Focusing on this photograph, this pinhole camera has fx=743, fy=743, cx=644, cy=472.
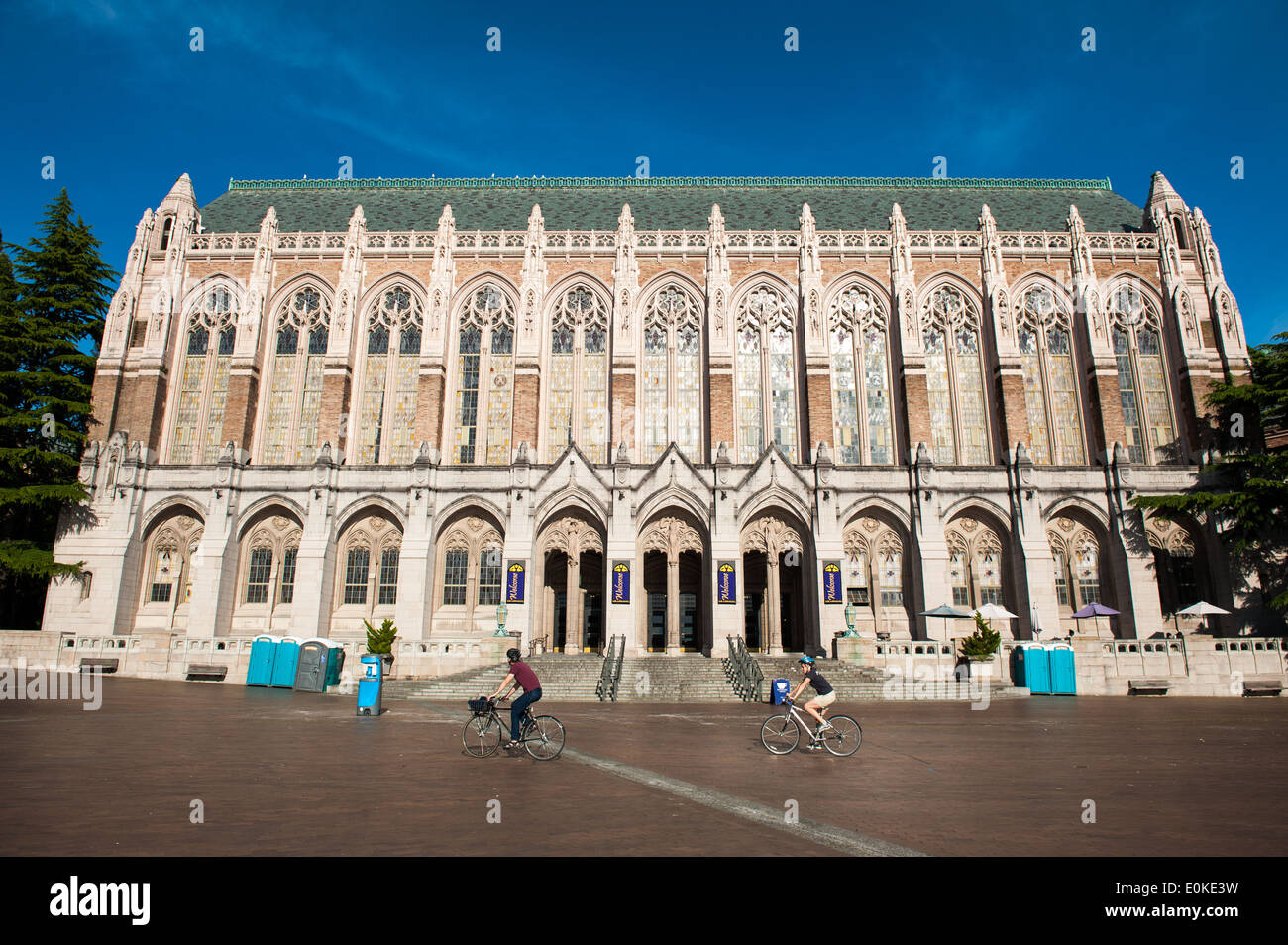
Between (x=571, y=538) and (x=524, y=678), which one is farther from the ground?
(x=571, y=538)

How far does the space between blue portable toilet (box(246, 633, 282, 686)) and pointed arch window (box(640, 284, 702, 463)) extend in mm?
16421

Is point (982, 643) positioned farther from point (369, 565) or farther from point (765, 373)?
point (369, 565)

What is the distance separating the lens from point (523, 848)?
5688 mm

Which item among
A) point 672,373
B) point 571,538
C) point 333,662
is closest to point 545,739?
point 333,662

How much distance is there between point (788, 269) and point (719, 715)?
24.0 m

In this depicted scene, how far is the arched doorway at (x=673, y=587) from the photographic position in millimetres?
28797

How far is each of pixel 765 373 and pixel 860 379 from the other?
441 centimetres

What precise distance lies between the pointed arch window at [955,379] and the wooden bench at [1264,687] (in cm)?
1219

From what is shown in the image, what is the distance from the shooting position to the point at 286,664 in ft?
78.0

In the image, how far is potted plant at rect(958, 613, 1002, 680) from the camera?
76.8ft

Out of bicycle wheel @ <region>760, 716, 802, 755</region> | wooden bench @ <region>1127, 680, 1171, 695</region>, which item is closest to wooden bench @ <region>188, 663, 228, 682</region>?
bicycle wheel @ <region>760, 716, 802, 755</region>
